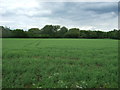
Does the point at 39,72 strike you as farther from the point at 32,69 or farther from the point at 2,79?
the point at 2,79

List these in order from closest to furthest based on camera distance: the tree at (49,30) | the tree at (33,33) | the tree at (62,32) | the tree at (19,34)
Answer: the tree at (19,34) → the tree at (33,33) → the tree at (62,32) → the tree at (49,30)

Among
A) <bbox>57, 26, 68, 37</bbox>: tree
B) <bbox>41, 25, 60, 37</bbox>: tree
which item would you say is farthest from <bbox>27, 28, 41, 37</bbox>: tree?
<bbox>57, 26, 68, 37</bbox>: tree

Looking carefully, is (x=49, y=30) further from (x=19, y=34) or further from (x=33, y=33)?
(x=19, y=34)

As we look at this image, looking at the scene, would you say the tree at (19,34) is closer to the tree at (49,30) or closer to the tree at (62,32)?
the tree at (49,30)

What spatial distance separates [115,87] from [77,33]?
64.3 meters

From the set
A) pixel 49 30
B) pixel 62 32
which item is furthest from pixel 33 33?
pixel 62 32

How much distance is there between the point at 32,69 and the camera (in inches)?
163

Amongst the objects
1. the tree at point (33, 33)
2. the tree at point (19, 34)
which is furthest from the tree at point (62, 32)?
the tree at point (19, 34)

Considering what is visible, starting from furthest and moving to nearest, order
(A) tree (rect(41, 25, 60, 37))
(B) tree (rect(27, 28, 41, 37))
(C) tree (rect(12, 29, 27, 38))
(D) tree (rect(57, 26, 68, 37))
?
(A) tree (rect(41, 25, 60, 37)) < (D) tree (rect(57, 26, 68, 37)) < (B) tree (rect(27, 28, 41, 37)) < (C) tree (rect(12, 29, 27, 38))

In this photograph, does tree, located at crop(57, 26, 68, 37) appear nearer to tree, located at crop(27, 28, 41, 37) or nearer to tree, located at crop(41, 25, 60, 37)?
tree, located at crop(41, 25, 60, 37)

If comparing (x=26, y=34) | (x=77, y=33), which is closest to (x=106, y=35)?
(x=77, y=33)

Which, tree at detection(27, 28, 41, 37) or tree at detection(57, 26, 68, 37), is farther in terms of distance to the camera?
tree at detection(57, 26, 68, 37)

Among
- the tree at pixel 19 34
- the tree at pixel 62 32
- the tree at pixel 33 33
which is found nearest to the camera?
the tree at pixel 19 34

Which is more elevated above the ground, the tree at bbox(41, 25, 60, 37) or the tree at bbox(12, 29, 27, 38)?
the tree at bbox(41, 25, 60, 37)
